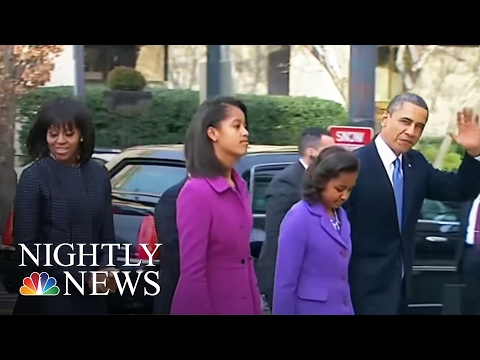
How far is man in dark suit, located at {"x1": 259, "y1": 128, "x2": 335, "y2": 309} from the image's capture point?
4.33 meters

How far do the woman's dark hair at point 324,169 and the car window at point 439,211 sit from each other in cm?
43

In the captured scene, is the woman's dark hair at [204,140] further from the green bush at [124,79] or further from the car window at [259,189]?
the green bush at [124,79]

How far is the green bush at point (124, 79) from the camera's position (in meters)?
4.28

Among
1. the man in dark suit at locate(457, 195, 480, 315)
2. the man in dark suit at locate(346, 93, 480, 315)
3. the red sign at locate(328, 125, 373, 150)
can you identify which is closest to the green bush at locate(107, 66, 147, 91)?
the red sign at locate(328, 125, 373, 150)

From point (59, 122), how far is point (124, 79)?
14.6 inches

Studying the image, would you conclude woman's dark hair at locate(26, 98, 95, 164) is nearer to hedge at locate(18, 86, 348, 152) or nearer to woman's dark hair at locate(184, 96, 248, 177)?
Answer: hedge at locate(18, 86, 348, 152)

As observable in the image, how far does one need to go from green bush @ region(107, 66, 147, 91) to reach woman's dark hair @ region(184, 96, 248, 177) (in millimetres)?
314

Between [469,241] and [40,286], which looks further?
[469,241]

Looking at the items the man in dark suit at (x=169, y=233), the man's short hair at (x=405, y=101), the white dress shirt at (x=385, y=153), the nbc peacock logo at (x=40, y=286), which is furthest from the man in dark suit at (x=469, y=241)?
the nbc peacock logo at (x=40, y=286)

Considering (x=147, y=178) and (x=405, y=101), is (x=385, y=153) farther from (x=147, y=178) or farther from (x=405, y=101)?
(x=147, y=178)

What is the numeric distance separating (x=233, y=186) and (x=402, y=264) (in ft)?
2.98

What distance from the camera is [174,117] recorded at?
4.31m

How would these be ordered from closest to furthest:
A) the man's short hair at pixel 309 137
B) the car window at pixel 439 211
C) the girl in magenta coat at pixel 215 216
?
the girl in magenta coat at pixel 215 216 → the man's short hair at pixel 309 137 → the car window at pixel 439 211

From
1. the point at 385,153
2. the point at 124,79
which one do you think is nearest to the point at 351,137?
the point at 385,153
